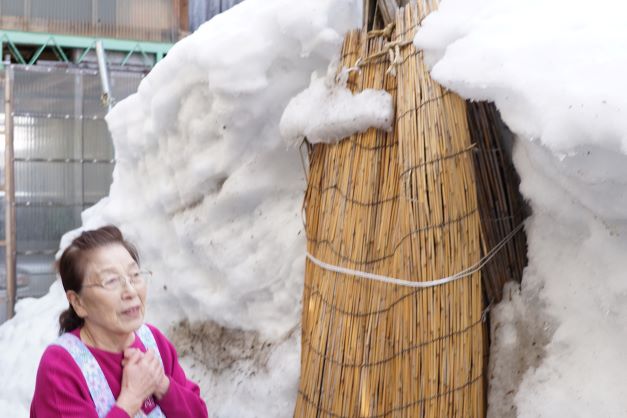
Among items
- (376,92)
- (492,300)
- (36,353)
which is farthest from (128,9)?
(492,300)

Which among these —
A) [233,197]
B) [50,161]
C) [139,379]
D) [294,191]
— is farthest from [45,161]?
[139,379]

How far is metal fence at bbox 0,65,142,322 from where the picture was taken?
509cm

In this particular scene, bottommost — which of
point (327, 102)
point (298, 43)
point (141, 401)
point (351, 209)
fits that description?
point (141, 401)

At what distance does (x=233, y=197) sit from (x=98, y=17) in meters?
4.33

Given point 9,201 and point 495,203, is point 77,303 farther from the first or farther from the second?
point 9,201

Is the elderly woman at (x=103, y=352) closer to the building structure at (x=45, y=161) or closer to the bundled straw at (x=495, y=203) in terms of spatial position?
the bundled straw at (x=495, y=203)

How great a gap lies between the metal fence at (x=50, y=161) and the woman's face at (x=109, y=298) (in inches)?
138

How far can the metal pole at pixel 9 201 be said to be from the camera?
5.03 metres

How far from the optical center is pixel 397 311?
204 centimetres

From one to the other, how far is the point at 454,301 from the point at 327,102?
2.55ft

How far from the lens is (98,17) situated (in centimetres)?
668

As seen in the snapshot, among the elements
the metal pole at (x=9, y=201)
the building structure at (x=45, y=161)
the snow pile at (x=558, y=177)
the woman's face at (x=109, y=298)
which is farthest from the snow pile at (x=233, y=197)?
the building structure at (x=45, y=161)

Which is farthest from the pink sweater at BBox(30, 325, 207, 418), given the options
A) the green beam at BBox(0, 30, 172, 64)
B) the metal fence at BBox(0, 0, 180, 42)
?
the metal fence at BBox(0, 0, 180, 42)

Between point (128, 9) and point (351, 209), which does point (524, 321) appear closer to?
point (351, 209)
